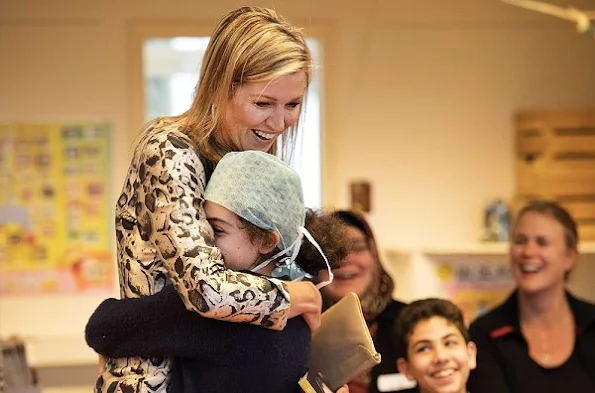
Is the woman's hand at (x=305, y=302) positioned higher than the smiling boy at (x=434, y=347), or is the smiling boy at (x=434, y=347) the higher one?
the woman's hand at (x=305, y=302)

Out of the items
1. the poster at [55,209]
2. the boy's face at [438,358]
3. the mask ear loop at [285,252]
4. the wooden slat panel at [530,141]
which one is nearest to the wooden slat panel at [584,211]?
the wooden slat panel at [530,141]

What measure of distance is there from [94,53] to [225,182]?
8.74ft

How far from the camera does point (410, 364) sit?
2.60m

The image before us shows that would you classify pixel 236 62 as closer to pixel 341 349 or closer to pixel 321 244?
pixel 321 244

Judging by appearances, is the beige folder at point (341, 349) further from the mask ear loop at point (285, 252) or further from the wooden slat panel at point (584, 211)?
the wooden slat panel at point (584, 211)

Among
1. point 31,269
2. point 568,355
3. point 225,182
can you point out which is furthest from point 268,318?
point 31,269

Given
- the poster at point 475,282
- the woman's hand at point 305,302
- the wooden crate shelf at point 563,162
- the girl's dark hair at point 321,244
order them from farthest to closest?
the poster at point 475,282, the wooden crate shelf at point 563,162, the girl's dark hair at point 321,244, the woman's hand at point 305,302

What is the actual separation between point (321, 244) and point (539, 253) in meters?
1.57

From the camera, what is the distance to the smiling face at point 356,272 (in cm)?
271

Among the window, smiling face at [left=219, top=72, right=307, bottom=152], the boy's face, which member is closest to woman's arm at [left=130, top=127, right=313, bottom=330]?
smiling face at [left=219, top=72, right=307, bottom=152]

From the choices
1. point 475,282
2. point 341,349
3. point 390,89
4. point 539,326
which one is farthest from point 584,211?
point 341,349

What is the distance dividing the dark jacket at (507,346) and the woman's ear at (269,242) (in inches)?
50.9

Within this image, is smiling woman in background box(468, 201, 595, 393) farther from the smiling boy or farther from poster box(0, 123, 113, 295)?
poster box(0, 123, 113, 295)

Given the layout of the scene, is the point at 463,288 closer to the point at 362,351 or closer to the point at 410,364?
the point at 410,364
